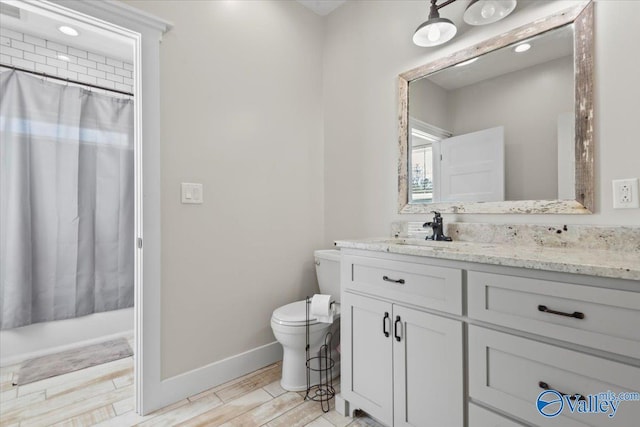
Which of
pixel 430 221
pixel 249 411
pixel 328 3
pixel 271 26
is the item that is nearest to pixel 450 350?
pixel 430 221

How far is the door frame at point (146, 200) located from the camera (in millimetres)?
1619

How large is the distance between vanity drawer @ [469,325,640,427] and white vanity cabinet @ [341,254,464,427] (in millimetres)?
77

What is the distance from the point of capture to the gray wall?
1762mm

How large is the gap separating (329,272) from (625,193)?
1.54 meters

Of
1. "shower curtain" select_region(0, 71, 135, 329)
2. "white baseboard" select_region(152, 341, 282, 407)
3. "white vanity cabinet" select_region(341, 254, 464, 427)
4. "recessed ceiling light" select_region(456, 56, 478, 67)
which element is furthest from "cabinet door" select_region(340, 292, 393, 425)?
"shower curtain" select_region(0, 71, 135, 329)

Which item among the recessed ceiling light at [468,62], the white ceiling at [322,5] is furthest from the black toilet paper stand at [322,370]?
the white ceiling at [322,5]

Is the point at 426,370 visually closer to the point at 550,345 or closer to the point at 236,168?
the point at 550,345

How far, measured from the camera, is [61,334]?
7.99 feet

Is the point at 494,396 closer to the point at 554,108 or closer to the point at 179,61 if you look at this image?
the point at 554,108

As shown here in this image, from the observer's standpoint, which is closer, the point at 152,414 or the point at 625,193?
the point at 625,193

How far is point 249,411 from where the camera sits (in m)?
1.64

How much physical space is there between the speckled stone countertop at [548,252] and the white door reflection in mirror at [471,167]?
188 mm

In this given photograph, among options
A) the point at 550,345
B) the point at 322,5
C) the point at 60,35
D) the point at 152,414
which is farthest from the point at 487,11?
the point at 60,35

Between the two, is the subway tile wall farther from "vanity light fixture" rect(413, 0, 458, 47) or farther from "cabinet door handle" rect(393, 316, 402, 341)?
"cabinet door handle" rect(393, 316, 402, 341)
